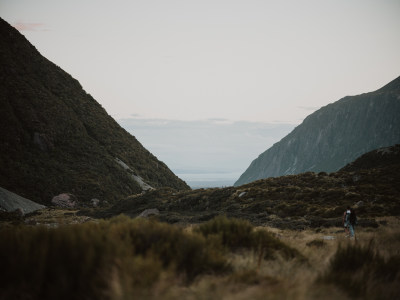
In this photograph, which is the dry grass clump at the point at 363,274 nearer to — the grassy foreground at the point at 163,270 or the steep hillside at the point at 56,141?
Result: the grassy foreground at the point at 163,270

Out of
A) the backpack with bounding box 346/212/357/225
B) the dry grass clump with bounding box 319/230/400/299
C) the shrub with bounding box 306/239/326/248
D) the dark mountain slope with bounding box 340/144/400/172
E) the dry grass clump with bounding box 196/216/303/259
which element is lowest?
the shrub with bounding box 306/239/326/248

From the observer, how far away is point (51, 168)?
49188 mm

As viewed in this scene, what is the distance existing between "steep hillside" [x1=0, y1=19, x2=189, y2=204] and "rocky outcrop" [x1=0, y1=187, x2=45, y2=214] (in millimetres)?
4785

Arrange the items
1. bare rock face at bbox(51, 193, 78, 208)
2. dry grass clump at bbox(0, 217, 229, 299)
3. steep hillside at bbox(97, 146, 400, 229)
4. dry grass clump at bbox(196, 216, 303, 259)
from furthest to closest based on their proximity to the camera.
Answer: bare rock face at bbox(51, 193, 78, 208), steep hillside at bbox(97, 146, 400, 229), dry grass clump at bbox(196, 216, 303, 259), dry grass clump at bbox(0, 217, 229, 299)

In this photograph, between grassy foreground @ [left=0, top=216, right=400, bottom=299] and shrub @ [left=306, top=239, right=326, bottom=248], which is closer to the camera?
grassy foreground @ [left=0, top=216, right=400, bottom=299]

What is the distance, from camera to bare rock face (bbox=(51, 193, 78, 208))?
44.3 metres

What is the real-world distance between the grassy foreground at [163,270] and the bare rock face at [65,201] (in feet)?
143

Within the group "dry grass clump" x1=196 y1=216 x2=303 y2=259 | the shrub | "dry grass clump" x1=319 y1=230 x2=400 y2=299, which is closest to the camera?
"dry grass clump" x1=319 y1=230 x2=400 y2=299

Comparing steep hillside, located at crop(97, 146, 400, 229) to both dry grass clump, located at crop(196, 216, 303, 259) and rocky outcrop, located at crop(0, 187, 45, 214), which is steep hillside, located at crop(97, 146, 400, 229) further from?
dry grass clump, located at crop(196, 216, 303, 259)

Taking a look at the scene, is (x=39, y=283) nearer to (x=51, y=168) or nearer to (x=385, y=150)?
(x=51, y=168)

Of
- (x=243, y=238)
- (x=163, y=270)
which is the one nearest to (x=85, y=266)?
(x=163, y=270)

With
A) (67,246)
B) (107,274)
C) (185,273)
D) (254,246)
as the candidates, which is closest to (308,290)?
(185,273)

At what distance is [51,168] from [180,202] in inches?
1048

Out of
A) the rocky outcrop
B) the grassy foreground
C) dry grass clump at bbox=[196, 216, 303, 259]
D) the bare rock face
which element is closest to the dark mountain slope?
dry grass clump at bbox=[196, 216, 303, 259]
